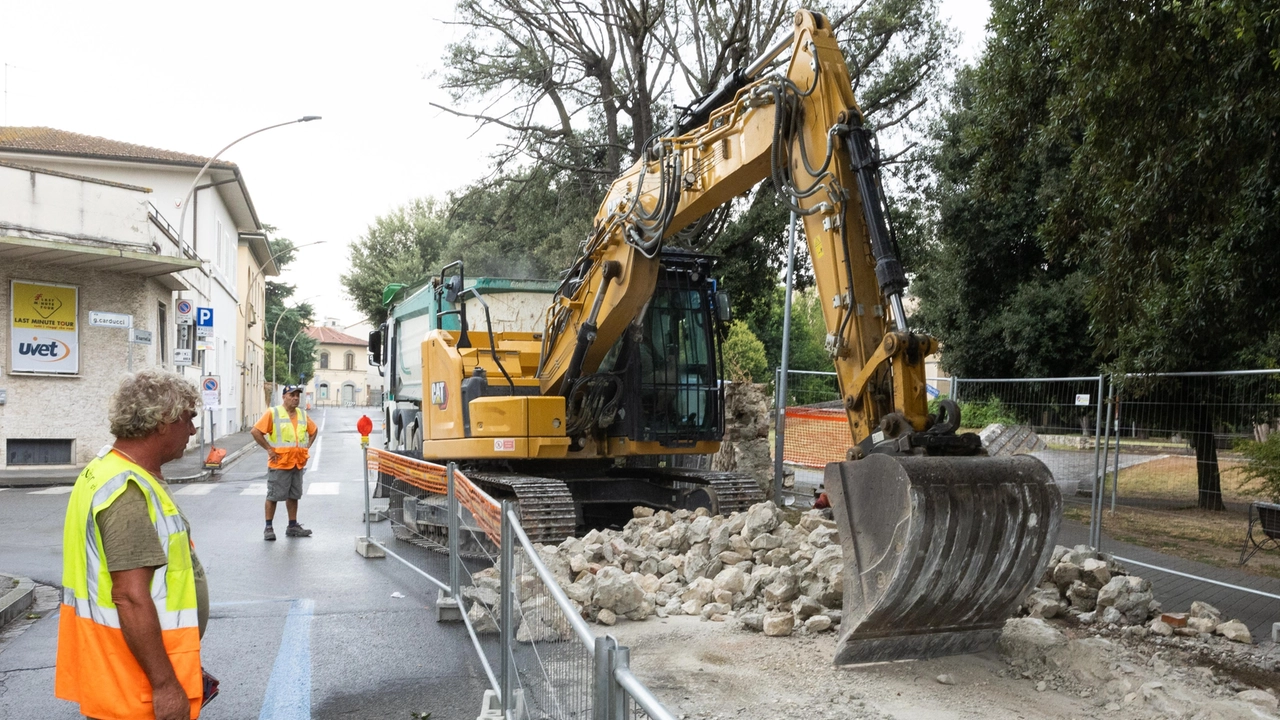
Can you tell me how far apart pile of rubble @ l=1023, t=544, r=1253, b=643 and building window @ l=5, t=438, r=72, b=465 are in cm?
2035

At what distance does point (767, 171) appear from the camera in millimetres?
7176

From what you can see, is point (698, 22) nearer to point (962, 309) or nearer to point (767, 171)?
point (962, 309)

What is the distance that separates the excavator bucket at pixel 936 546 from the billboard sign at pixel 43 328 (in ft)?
65.4

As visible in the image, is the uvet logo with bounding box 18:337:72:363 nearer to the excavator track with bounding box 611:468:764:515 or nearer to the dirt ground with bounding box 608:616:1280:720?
the excavator track with bounding box 611:468:764:515

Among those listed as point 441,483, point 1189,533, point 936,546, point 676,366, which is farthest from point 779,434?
point 936,546

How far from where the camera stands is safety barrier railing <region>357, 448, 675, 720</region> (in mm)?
2352

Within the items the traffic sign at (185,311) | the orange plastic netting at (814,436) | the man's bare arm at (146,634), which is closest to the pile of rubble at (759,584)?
the man's bare arm at (146,634)

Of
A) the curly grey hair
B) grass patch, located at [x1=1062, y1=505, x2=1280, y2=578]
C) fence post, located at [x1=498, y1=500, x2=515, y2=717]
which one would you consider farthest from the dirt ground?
grass patch, located at [x1=1062, y1=505, x2=1280, y2=578]

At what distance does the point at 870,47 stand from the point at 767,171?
16.1 m

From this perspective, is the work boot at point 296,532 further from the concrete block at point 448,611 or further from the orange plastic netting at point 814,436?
the orange plastic netting at point 814,436

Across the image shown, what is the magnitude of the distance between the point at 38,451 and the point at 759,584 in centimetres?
1928

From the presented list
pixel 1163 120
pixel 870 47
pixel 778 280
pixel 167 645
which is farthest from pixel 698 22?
pixel 167 645

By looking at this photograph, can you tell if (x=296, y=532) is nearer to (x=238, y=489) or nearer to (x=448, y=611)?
(x=448, y=611)

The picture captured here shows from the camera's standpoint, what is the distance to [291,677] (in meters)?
5.91
